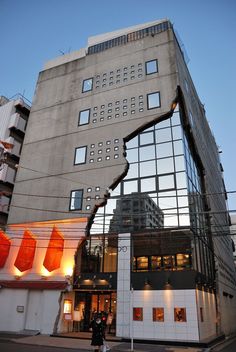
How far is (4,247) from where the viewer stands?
81.9 feet

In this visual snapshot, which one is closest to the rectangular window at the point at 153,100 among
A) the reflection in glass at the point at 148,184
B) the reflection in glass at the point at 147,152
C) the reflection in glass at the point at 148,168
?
the reflection in glass at the point at 147,152

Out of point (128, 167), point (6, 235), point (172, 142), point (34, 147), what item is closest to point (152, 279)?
point (128, 167)

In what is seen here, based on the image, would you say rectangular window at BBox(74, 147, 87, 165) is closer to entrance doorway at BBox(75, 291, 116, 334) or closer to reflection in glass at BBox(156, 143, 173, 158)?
reflection in glass at BBox(156, 143, 173, 158)

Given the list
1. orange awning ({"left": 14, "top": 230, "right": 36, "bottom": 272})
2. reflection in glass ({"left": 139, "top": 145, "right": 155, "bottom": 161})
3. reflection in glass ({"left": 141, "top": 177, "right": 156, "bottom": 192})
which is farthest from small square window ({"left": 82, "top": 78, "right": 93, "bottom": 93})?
orange awning ({"left": 14, "top": 230, "right": 36, "bottom": 272})

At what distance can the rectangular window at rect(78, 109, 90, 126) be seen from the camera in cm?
2970

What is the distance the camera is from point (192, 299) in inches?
731

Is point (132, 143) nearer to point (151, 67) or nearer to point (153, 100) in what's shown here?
point (153, 100)

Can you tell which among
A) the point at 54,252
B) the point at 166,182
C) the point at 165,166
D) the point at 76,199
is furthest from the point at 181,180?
the point at 54,252

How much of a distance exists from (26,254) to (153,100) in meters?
18.2

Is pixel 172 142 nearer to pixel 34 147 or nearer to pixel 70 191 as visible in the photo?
pixel 70 191

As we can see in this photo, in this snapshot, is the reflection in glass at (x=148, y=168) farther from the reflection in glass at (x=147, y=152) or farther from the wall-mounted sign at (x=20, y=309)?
the wall-mounted sign at (x=20, y=309)

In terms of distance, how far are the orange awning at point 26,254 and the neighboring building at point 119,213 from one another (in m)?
0.10

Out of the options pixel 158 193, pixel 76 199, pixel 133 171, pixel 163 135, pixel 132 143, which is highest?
pixel 163 135

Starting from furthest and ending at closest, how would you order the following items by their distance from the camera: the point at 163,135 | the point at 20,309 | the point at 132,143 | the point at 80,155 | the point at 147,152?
the point at 80,155
the point at 132,143
the point at 163,135
the point at 147,152
the point at 20,309
